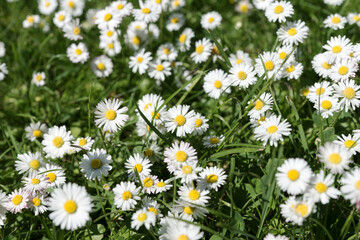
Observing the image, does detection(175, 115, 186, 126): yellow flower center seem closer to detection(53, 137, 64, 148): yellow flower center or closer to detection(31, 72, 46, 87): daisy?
detection(53, 137, 64, 148): yellow flower center

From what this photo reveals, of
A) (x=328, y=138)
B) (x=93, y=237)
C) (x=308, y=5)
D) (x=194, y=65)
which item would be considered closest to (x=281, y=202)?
(x=328, y=138)

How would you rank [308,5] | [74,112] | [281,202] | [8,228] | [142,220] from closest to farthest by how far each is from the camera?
[142,220] < [281,202] < [8,228] < [74,112] < [308,5]

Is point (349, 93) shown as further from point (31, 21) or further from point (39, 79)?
point (31, 21)

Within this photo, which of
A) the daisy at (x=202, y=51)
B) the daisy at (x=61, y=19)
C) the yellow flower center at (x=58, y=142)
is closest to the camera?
the yellow flower center at (x=58, y=142)

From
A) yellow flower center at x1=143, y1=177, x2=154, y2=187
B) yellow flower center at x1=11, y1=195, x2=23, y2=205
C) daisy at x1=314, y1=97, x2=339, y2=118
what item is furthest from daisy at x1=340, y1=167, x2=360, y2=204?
yellow flower center at x1=11, y1=195, x2=23, y2=205

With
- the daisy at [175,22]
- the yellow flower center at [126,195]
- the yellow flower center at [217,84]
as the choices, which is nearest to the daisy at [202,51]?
the yellow flower center at [217,84]

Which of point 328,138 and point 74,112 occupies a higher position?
point 74,112

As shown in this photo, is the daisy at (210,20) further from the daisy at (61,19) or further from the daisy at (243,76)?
the daisy at (61,19)

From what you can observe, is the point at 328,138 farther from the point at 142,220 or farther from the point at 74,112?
the point at 74,112
